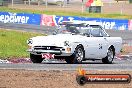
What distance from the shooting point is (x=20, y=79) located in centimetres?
1429

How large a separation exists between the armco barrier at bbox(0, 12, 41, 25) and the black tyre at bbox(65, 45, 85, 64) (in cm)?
3739

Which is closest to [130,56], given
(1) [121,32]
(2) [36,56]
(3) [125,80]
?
(2) [36,56]

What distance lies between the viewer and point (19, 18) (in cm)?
5975

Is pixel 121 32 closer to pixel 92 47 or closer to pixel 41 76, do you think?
pixel 92 47

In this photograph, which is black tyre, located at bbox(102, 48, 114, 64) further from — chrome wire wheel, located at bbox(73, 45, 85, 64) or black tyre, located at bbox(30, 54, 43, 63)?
black tyre, located at bbox(30, 54, 43, 63)

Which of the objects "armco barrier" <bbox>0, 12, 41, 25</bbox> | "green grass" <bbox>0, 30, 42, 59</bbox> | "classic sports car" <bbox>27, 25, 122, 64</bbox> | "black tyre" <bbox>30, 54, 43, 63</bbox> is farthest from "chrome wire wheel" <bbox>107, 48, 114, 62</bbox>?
"armco barrier" <bbox>0, 12, 41, 25</bbox>

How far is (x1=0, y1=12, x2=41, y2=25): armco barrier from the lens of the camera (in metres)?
58.6

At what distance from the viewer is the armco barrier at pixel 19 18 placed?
58594 mm

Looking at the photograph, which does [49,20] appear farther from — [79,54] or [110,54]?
[79,54]

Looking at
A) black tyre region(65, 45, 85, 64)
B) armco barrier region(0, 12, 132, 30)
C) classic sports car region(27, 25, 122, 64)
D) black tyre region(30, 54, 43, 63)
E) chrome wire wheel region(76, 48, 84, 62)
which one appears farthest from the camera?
armco barrier region(0, 12, 132, 30)

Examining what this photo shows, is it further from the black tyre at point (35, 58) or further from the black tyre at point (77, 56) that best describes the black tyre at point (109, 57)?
the black tyre at point (35, 58)

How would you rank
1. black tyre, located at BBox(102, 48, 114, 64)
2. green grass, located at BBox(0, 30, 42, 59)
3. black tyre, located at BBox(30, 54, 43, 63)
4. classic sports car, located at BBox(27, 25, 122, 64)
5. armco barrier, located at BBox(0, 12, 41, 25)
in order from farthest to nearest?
armco barrier, located at BBox(0, 12, 41, 25)
green grass, located at BBox(0, 30, 42, 59)
black tyre, located at BBox(102, 48, 114, 64)
black tyre, located at BBox(30, 54, 43, 63)
classic sports car, located at BBox(27, 25, 122, 64)

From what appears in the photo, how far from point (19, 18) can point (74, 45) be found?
39.5m

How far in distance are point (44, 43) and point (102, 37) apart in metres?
2.52
